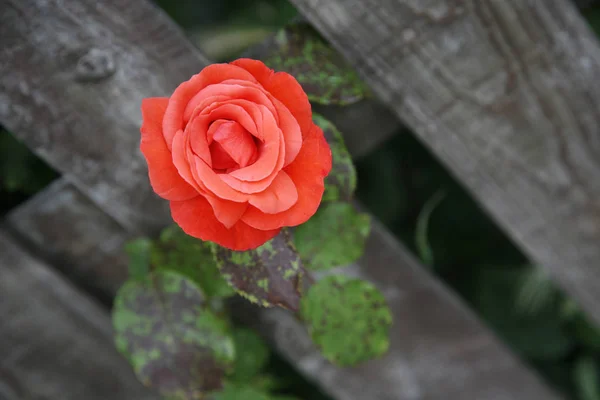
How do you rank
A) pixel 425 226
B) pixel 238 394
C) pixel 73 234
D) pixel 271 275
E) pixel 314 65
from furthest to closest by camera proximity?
pixel 425 226
pixel 238 394
pixel 73 234
pixel 314 65
pixel 271 275

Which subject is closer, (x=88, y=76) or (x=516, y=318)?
(x=88, y=76)

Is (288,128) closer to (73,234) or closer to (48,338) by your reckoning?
(73,234)

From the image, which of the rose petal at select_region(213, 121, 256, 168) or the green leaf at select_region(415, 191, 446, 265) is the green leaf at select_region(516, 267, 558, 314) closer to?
the green leaf at select_region(415, 191, 446, 265)

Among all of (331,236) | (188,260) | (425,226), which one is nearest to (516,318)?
(425,226)

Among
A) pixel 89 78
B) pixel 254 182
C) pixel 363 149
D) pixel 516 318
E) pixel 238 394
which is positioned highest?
pixel 89 78

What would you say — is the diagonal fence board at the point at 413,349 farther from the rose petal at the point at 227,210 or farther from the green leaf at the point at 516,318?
the rose petal at the point at 227,210

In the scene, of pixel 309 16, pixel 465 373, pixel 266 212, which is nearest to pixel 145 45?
pixel 309 16
